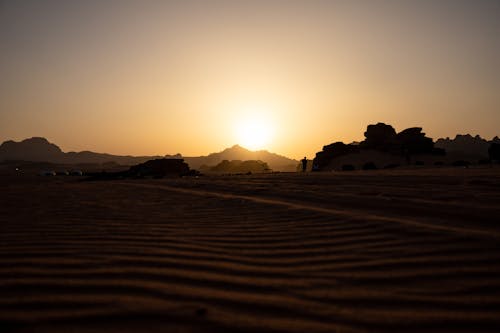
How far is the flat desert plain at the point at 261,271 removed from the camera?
5.43ft

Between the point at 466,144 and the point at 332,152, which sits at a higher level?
the point at 466,144

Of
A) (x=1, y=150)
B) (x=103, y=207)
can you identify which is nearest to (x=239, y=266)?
(x=103, y=207)

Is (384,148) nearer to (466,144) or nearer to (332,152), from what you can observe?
(332,152)

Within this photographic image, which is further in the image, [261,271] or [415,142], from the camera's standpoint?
[415,142]

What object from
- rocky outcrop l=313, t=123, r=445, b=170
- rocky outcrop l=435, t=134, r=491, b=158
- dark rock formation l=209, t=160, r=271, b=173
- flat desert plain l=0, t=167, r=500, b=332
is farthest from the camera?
rocky outcrop l=435, t=134, r=491, b=158

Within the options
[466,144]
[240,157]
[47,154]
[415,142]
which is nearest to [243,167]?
[415,142]

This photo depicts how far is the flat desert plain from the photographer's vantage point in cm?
166

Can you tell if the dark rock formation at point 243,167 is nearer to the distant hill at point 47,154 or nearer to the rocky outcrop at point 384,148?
the rocky outcrop at point 384,148

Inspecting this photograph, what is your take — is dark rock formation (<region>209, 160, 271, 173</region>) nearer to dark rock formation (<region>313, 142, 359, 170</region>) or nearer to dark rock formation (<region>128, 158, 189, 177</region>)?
dark rock formation (<region>313, 142, 359, 170</region>)

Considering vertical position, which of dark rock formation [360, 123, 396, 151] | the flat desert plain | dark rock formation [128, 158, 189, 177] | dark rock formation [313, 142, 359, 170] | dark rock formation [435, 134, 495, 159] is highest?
dark rock formation [435, 134, 495, 159]

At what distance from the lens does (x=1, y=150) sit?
134 metres

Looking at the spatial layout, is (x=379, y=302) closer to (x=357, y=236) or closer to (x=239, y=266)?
(x=239, y=266)

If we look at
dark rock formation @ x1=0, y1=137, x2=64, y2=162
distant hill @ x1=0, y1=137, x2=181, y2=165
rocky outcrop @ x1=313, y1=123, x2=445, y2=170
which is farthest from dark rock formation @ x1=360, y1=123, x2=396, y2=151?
dark rock formation @ x1=0, y1=137, x2=64, y2=162

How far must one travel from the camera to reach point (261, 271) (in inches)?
91.1
